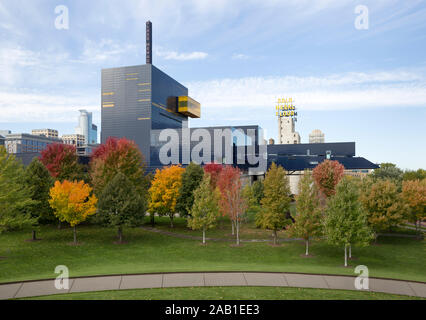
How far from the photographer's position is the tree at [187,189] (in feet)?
140

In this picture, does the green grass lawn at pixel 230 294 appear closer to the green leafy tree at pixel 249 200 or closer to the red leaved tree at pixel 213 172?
the green leafy tree at pixel 249 200

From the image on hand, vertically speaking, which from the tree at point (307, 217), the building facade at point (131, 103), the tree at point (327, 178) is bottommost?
the tree at point (307, 217)

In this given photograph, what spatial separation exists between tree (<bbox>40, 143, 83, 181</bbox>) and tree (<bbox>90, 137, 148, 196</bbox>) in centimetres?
274

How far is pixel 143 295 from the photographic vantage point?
1544 cm

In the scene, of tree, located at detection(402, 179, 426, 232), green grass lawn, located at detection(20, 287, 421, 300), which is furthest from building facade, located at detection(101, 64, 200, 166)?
green grass lawn, located at detection(20, 287, 421, 300)

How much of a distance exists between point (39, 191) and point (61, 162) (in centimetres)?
1061

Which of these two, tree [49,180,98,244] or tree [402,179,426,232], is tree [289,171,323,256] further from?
tree [49,180,98,244]

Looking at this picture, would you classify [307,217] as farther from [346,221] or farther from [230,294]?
[230,294]

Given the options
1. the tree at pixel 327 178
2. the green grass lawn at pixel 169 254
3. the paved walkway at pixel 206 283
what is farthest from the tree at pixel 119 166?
the tree at pixel 327 178

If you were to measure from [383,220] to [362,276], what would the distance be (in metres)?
18.6

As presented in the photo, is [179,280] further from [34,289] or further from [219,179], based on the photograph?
[219,179]

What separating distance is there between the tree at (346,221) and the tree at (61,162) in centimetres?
3524

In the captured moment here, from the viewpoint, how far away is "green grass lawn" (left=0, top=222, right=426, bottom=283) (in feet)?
86.5

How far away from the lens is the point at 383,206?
120ft
